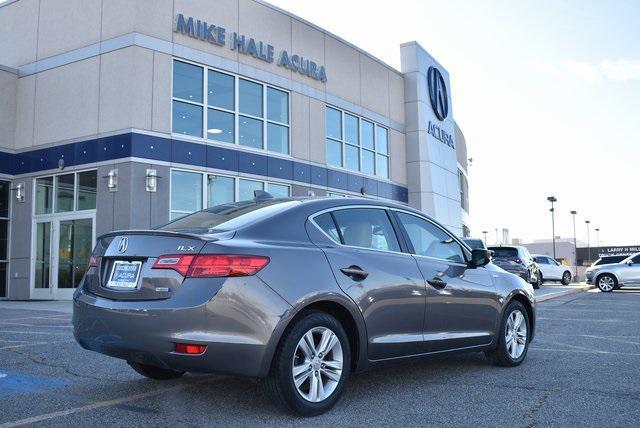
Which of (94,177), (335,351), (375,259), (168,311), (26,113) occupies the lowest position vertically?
(335,351)

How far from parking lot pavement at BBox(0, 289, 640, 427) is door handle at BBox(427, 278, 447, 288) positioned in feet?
2.56

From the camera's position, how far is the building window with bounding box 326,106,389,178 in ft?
72.9

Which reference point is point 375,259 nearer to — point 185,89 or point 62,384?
point 62,384

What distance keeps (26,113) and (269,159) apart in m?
6.98

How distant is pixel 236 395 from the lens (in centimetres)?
477

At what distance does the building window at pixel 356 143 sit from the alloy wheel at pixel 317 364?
58.2ft

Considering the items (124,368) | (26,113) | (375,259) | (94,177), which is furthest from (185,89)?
(375,259)

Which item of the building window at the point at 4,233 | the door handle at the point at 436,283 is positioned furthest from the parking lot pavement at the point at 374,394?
the building window at the point at 4,233

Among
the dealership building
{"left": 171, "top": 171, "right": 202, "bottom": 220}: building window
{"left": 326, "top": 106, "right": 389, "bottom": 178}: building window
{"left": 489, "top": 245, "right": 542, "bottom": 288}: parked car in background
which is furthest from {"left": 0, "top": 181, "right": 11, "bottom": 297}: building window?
{"left": 489, "top": 245, "right": 542, "bottom": 288}: parked car in background

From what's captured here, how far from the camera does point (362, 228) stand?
5.01 meters

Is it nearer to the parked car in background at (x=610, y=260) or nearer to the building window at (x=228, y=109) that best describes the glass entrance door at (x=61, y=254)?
the building window at (x=228, y=109)

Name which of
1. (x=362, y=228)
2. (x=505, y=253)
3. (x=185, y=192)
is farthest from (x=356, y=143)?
(x=362, y=228)

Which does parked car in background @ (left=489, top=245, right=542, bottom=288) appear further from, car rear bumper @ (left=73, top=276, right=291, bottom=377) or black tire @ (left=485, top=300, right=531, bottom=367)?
car rear bumper @ (left=73, top=276, right=291, bottom=377)

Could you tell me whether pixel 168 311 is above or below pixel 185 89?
below
